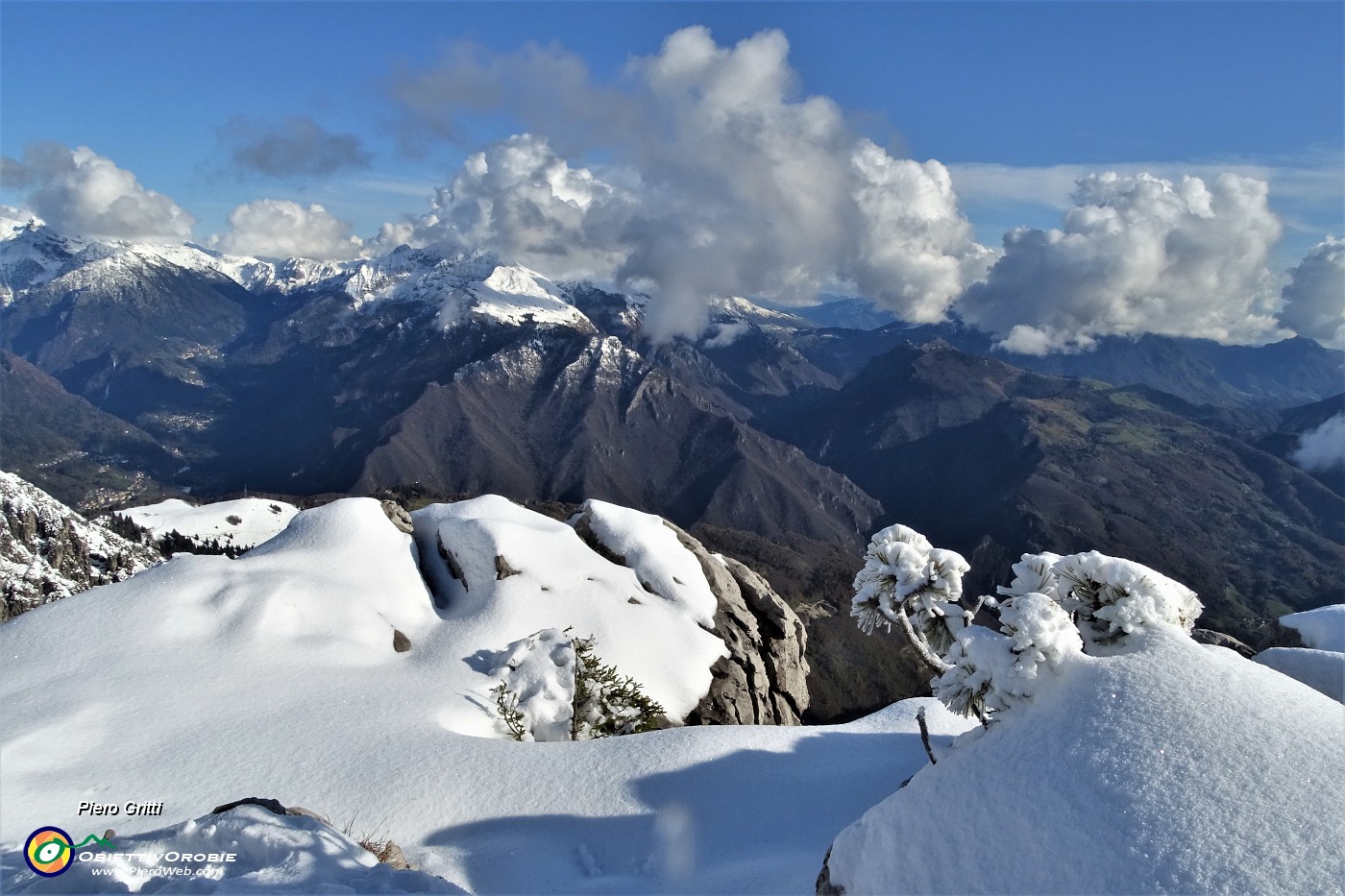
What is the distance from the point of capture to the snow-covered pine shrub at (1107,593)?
13797 millimetres

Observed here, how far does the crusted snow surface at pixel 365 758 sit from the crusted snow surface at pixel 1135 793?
5392 millimetres

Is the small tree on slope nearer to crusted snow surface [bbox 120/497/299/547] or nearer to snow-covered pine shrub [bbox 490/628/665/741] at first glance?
snow-covered pine shrub [bbox 490/628/665/741]

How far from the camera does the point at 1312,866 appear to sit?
944 centimetres

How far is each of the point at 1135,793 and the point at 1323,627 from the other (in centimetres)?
2548

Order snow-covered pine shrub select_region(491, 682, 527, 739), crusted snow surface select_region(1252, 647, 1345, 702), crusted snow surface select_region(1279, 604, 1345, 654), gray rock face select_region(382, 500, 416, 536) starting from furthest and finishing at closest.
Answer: gray rock face select_region(382, 500, 416, 536)
snow-covered pine shrub select_region(491, 682, 527, 739)
crusted snow surface select_region(1279, 604, 1345, 654)
crusted snow surface select_region(1252, 647, 1345, 702)

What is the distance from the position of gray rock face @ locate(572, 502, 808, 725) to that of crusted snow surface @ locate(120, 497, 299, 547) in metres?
97.7

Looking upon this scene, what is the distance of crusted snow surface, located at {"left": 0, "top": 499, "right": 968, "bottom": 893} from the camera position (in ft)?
61.8

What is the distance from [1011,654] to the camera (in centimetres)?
1257

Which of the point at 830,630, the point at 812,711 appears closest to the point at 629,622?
the point at 812,711

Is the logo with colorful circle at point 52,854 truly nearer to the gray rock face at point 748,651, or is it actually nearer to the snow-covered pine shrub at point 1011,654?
the snow-covered pine shrub at point 1011,654

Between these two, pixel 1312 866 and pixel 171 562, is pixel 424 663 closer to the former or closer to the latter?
pixel 171 562

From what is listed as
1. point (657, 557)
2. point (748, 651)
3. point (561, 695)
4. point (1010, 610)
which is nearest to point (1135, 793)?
point (1010, 610)

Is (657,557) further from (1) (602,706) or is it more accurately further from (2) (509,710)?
(2) (509,710)

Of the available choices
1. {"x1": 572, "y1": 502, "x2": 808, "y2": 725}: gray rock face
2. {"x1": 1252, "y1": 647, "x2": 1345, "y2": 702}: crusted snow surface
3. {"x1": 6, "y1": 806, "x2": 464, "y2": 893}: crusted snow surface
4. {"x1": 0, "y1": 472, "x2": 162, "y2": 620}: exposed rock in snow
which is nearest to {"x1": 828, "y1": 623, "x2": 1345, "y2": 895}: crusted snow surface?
{"x1": 6, "y1": 806, "x2": 464, "y2": 893}: crusted snow surface
